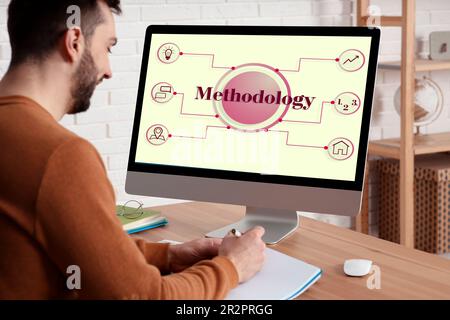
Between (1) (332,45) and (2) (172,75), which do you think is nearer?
(1) (332,45)

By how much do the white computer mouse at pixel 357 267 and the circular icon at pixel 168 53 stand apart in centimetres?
61

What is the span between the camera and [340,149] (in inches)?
62.4

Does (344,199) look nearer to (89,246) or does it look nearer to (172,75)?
(172,75)

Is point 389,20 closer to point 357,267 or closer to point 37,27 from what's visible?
point 357,267

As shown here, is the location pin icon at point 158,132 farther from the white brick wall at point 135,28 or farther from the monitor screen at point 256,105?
the white brick wall at point 135,28

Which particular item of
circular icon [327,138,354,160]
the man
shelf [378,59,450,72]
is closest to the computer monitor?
circular icon [327,138,354,160]

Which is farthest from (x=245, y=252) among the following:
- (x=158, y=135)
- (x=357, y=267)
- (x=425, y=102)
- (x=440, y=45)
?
(x=440, y=45)

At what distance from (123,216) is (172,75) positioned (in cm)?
35

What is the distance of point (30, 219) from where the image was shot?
114 centimetres

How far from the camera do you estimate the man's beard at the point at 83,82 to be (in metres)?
1.30

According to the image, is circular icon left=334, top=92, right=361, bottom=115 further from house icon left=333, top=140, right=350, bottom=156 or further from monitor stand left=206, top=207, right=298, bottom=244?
monitor stand left=206, top=207, right=298, bottom=244

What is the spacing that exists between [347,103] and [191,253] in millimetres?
433
